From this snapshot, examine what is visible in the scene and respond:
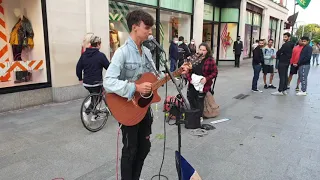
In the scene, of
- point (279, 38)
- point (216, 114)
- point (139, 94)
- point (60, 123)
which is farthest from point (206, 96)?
point (279, 38)

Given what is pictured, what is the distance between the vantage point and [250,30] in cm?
2053

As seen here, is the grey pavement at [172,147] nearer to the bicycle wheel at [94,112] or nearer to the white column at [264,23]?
the bicycle wheel at [94,112]

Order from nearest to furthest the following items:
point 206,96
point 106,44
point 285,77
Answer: point 206,96
point 106,44
point 285,77

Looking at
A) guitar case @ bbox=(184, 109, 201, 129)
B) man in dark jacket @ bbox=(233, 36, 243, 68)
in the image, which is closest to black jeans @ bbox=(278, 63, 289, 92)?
guitar case @ bbox=(184, 109, 201, 129)

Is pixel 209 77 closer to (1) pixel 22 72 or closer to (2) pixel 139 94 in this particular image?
(2) pixel 139 94

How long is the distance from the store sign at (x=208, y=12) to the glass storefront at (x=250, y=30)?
14.8ft

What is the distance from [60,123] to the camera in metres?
5.48

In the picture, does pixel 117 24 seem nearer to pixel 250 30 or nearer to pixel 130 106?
pixel 130 106

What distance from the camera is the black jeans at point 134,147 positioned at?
8.48 ft

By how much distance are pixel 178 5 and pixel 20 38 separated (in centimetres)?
728

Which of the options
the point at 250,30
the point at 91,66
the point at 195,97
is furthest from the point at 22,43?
the point at 250,30

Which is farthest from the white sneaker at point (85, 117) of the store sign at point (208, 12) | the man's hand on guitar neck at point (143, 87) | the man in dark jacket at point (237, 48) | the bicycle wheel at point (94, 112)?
the man in dark jacket at point (237, 48)

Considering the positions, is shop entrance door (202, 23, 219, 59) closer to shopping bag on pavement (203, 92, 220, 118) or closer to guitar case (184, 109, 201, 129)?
shopping bag on pavement (203, 92, 220, 118)

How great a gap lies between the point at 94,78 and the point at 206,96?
2549 mm
